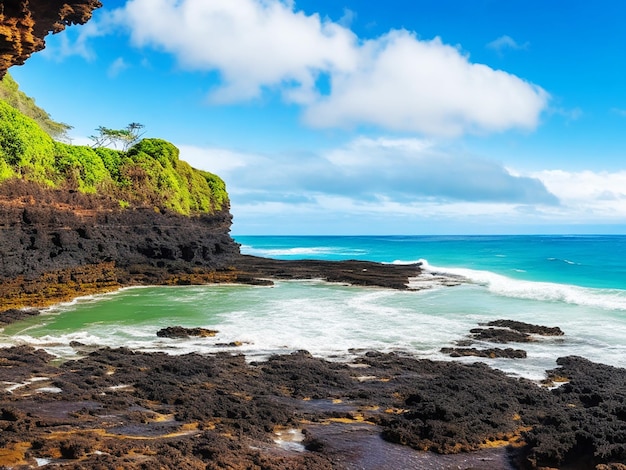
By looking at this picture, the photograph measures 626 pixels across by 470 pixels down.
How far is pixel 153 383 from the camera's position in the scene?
1124 cm

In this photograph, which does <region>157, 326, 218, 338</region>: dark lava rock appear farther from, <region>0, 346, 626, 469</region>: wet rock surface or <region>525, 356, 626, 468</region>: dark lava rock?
<region>525, 356, 626, 468</region>: dark lava rock

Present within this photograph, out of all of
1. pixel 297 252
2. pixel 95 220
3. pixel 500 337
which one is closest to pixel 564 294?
pixel 500 337

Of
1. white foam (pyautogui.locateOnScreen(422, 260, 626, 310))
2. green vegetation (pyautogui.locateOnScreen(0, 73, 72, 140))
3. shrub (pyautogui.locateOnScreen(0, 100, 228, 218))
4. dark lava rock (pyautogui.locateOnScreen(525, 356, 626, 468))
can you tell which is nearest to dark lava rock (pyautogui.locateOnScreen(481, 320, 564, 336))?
dark lava rock (pyautogui.locateOnScreen(525, 356, 626, 468))

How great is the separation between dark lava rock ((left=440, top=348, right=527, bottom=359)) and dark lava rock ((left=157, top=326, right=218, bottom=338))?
7897 millimetres

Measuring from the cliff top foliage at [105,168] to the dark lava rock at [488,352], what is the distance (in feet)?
75.0

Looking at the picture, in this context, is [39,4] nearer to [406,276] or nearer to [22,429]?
[22,429]

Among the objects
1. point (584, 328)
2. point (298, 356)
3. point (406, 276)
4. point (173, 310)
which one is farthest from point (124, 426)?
point (406, 276)

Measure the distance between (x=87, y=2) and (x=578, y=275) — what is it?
142 ft

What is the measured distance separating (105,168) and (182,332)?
2271cm

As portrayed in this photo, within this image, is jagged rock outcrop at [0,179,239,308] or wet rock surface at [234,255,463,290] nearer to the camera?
jagged rock outcrop at [0,179,239,308]

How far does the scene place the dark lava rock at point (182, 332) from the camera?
17250mm

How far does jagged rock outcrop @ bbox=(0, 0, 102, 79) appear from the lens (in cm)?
973

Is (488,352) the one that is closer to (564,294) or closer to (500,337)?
(500,337)

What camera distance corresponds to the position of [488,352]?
51.0ft
